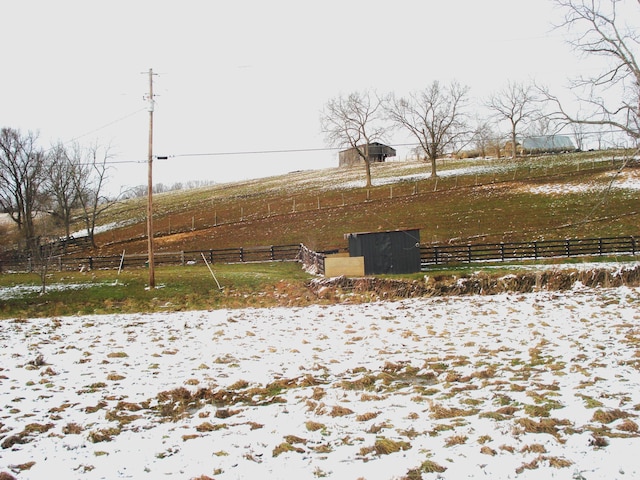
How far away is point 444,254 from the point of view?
100 ft

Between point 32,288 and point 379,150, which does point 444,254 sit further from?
point 379,150

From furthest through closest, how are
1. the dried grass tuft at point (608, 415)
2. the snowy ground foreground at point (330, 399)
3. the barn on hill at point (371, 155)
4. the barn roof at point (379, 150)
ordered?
the barn on hill at point (371, 155)
the barn roof at point (379, 150)
the dried grass tuft at point (608, 415)
the snowy ground foreground at point (330, 399)

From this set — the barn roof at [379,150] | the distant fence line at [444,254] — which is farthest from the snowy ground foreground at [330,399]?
the barn roof at [379,150]

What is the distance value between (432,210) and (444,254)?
14.5 meters

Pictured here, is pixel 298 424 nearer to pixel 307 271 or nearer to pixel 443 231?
pixel 307 271

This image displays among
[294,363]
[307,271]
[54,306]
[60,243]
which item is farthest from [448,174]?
[294,363]

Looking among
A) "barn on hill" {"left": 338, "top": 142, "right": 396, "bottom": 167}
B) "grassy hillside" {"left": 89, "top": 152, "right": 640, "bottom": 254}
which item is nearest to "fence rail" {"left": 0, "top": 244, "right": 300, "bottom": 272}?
"grassy hillside" {"left": 89, "top": 152, "right": 640, "bottom": 254}

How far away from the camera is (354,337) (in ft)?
39.9

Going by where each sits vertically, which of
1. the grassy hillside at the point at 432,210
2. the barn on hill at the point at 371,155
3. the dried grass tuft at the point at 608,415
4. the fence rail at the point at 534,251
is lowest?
the fence rail at the point at 534,251

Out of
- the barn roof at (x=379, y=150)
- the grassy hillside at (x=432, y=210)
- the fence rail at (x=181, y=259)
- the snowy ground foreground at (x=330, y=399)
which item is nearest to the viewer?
the snowy ground foreground at (x=330, y=399)

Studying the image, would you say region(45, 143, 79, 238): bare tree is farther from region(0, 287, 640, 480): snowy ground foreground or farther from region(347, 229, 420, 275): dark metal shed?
region(0, 287, 640, 480): snowy ground foreground

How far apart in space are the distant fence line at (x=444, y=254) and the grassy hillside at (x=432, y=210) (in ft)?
6.41

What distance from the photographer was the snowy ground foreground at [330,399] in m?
5.25

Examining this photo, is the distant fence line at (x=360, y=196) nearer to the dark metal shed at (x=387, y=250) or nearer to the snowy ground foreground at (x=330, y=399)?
the dark metal shed at (x=387, y=250)
